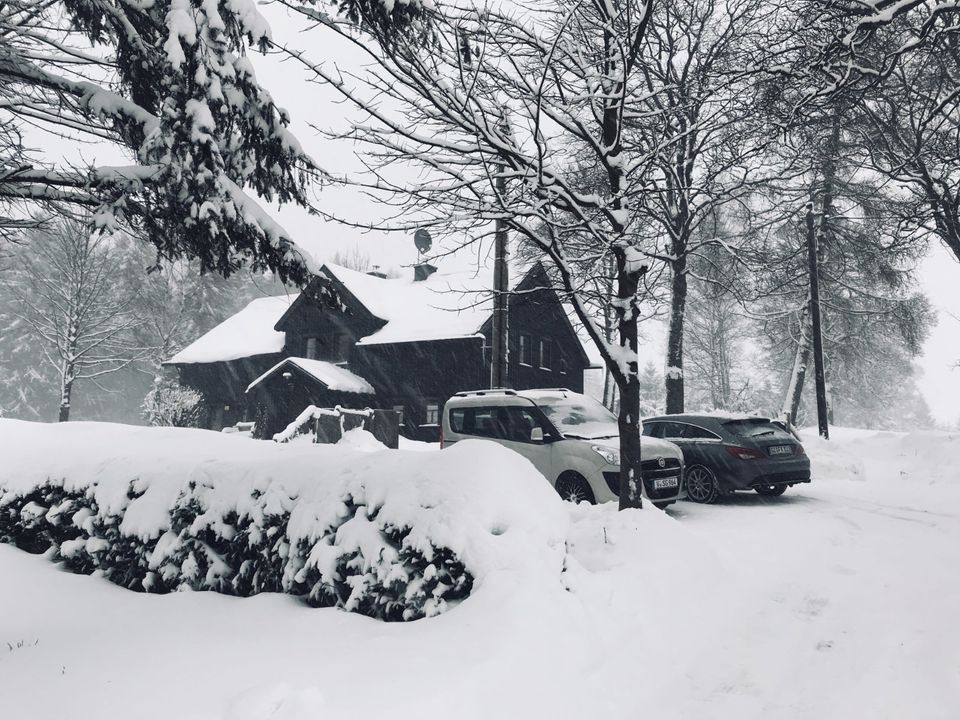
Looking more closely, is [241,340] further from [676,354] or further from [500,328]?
[676,354]

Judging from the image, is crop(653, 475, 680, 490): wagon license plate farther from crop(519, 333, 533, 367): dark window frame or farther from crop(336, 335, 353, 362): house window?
crop(336, 335, 353, 362): house window

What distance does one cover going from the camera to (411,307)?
28.2m

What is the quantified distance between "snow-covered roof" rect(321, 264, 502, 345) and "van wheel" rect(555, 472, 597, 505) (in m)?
15.0

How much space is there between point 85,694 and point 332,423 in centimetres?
1395

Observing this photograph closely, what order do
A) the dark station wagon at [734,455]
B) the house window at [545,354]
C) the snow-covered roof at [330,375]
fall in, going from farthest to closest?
the house window at [545,354] < the snow-covered roof at [330,375] < the dark station wagon at [734,455]

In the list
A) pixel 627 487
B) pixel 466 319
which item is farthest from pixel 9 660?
pixel 466 319

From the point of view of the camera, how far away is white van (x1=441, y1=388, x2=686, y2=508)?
870 cm

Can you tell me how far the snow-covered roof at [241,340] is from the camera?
31.6 meters

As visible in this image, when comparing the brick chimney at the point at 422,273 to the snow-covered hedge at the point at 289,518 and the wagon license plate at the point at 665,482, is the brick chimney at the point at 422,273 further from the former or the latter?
the snow-covered hedge at the point at 289,518

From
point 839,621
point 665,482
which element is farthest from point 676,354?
point 839,621

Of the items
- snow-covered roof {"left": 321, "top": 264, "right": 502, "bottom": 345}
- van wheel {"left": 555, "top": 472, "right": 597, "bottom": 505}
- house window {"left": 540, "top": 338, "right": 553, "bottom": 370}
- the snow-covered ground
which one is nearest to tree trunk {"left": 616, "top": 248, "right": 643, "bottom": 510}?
the snow-covered ground

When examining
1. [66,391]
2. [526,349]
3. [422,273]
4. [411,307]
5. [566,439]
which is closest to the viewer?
[566,439]

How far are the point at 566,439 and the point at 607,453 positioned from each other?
71 cm

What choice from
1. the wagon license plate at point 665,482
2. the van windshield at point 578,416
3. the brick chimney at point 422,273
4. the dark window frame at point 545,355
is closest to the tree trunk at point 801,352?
the dark window frame at point 545,355
